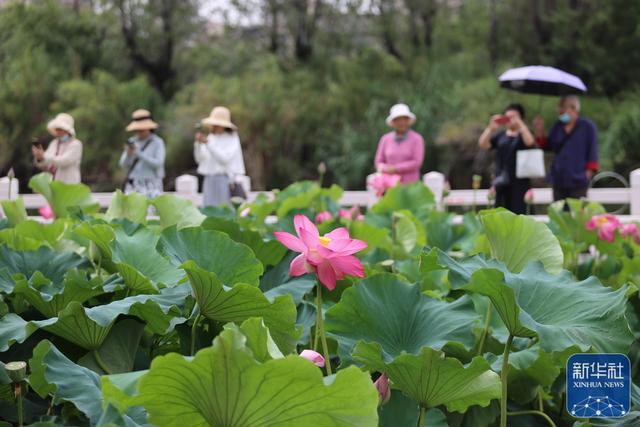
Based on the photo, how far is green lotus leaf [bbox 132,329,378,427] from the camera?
26.5 inches

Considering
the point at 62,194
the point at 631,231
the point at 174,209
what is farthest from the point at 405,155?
the point at 174,209

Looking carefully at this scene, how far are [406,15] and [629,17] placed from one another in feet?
12.1

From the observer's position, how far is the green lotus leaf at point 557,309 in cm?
93

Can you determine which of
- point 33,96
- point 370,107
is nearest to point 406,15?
point 370,107

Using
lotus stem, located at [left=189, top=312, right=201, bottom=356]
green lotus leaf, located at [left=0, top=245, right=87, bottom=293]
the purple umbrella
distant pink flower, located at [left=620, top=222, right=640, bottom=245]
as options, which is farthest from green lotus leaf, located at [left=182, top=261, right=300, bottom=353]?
the purple umbrella

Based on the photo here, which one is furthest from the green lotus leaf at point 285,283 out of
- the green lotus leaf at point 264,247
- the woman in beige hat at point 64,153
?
the woman in beige hat at point 64,153

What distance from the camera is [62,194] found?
7.43 ft

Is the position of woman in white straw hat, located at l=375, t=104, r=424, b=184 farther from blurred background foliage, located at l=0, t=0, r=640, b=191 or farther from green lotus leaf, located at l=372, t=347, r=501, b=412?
blurred background foliage, located at l=0, t=0, r=640, b=191

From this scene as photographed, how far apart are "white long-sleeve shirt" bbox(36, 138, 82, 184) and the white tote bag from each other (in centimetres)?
265

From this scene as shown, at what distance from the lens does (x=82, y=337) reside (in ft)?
3.31

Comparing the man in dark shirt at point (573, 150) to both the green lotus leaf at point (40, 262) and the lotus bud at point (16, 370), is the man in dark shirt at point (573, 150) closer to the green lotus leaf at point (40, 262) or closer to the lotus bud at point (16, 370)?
the green lotus leaf at point (40, 262)

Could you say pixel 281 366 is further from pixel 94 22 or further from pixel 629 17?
pixel 94 22

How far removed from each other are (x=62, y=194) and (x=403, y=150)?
3604mm

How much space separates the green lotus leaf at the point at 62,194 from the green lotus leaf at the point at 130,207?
27 cm
